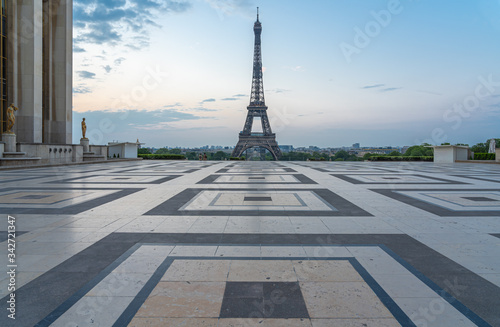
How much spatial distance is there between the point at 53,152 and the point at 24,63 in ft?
26.2

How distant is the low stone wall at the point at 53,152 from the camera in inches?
843

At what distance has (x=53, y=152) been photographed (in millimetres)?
23516

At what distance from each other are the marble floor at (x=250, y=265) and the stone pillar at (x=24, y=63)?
70.5 ft

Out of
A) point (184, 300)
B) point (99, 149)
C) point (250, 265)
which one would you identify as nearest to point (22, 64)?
point (99, 149)

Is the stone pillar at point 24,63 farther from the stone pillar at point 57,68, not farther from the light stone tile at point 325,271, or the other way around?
the light stone tile at point 325,271

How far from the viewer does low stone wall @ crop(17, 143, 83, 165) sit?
70.3 feet


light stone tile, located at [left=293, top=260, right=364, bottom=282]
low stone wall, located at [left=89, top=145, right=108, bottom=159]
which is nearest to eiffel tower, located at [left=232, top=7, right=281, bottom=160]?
low stone wall, located at [left=89, top=145, right=108, bottom=159]

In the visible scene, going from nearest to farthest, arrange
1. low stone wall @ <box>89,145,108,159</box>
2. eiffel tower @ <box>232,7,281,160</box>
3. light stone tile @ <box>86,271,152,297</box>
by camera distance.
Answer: light stone tile @ <box>86,271,152,297</box>, low stone wall @ <box>89,145,108,159</box>, eiffel tower @ <box>232,7,281,160</box>

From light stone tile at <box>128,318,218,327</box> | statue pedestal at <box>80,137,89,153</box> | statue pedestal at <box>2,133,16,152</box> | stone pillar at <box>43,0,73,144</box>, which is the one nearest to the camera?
light stone tile at <box>128,318,218,327</box>

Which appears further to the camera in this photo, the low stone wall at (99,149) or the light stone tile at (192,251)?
the low stone wall at (99,149)

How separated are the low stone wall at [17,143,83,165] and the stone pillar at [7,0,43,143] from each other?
Answer: 2550mm

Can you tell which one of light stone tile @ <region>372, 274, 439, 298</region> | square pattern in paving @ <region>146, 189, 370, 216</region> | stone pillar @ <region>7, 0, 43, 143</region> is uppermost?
stone pillar @ <region>7, 0, 43, 143</region>

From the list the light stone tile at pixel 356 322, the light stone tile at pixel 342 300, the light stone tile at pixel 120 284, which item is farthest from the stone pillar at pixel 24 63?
the light stone tile at pixel 356 322

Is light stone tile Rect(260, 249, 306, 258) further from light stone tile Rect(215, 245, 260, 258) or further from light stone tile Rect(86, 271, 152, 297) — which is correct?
light stone tile Rect(86, 271, 152, 297)
